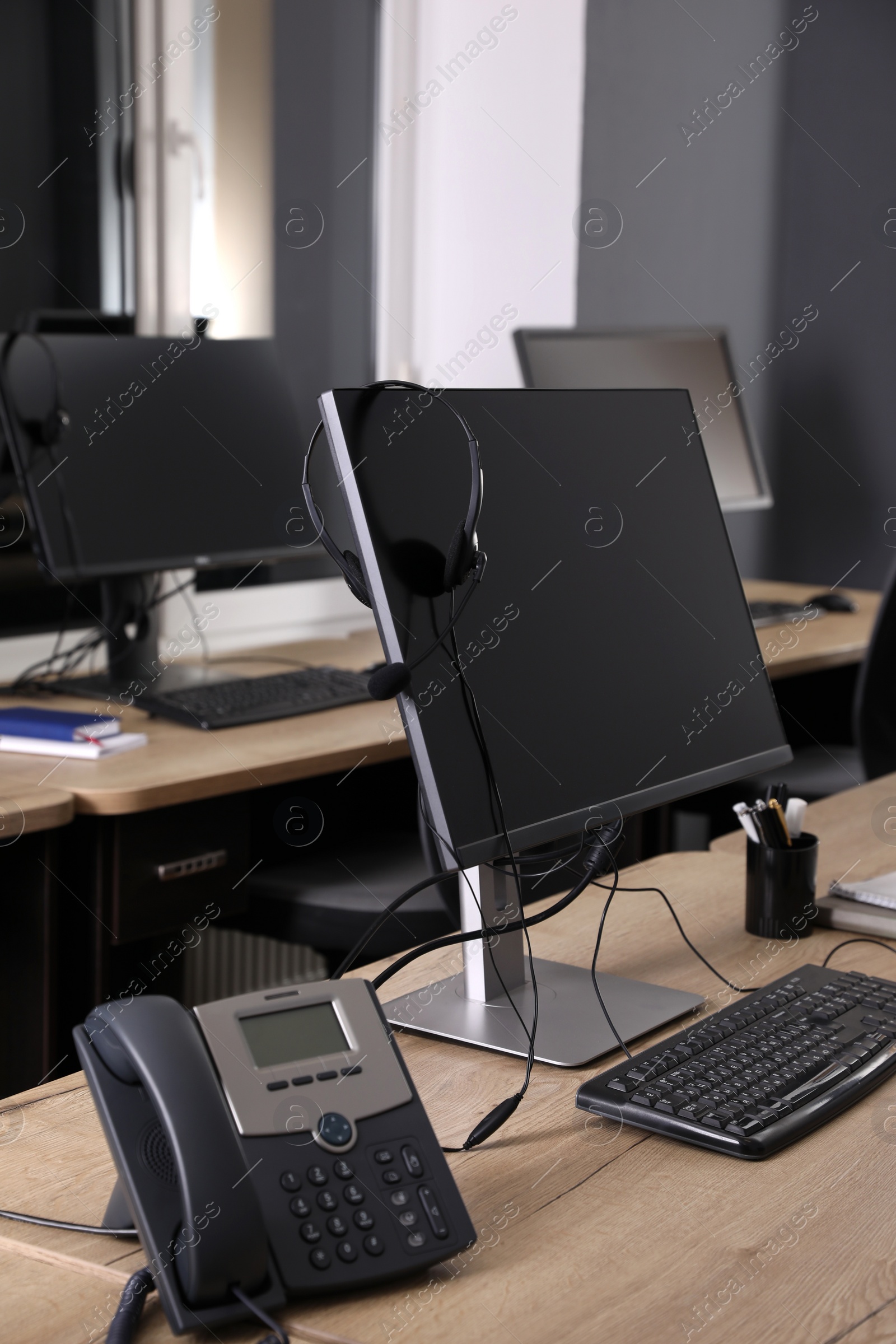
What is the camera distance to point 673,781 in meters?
1.18

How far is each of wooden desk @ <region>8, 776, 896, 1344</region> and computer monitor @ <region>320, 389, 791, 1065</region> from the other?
12cm

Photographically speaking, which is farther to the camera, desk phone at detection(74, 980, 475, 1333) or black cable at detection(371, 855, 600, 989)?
black cable at detection(371, 855, 600, 989)

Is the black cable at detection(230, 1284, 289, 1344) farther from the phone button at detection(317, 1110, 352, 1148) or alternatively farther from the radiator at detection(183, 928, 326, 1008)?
the radiator at detection(183, 928, 326, 1008)

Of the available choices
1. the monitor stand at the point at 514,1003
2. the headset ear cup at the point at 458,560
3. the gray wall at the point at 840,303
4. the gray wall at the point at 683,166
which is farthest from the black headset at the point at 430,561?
the gray wall at the point at 840,303

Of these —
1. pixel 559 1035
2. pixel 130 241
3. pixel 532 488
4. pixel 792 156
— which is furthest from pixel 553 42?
pixel 559 1035

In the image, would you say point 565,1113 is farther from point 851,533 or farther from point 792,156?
point 792,156

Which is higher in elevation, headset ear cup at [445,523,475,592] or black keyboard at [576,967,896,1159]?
headset ear cup at [445,523,475,592]

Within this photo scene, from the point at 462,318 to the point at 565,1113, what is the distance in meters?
2.76

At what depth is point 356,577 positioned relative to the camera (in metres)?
0.99

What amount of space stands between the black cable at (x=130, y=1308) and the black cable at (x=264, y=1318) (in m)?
0.05

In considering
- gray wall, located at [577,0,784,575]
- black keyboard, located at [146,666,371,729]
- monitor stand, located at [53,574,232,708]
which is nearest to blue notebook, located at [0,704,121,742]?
black keyboard, located at [146,666,371,729]

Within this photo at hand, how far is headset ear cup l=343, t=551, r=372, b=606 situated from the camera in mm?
979

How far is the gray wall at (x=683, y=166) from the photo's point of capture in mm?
3500

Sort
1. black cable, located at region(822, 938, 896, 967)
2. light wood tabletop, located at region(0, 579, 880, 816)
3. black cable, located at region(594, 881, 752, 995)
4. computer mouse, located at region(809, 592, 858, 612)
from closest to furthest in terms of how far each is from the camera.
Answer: black cable, located at region(594, 881, 752, 995), black cable, located at region(822, 938, 896, 967), light wood tabletop, located at region(0, 579, 880, 816), computer mouse, located at region(809, 592, 858, 612)
